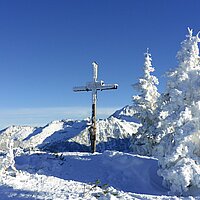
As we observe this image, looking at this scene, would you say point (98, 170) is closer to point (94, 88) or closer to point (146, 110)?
point (94, 88)

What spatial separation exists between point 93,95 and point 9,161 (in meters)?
13.3

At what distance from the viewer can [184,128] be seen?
24688 millimetres

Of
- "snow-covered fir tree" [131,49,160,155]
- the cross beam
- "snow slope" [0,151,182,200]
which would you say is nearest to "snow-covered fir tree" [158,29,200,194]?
"snow slope" [0,151,182,200]

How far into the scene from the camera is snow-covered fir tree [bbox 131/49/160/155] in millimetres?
39969

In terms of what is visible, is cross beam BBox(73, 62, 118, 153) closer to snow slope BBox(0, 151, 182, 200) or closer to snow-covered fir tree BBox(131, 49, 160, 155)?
snow slope BBox(0, 151, 182, 200)

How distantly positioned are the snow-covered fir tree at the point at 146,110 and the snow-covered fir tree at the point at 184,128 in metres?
12.1

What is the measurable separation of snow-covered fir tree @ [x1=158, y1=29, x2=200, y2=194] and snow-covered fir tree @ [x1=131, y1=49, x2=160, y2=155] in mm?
12148

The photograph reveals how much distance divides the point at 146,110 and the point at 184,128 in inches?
620

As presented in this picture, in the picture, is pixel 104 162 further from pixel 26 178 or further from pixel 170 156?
pixel 26 178

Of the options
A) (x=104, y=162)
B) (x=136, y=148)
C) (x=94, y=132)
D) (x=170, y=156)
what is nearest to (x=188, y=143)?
(x=170, y=156)

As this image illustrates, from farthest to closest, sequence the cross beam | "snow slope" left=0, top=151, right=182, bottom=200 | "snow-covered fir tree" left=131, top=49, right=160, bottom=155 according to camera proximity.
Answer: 1. "snow-covered fir tree" left=131, top=49, right=160, bottom=155
2. the cross beam
3. "snow slope" left=0, top=151, right=182, bottom=200

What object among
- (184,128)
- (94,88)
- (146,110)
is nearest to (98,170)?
(184,128)

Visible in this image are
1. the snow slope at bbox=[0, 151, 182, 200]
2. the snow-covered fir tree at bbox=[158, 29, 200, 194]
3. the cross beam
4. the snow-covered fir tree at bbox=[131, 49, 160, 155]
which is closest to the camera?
the snow-covered fir tree at bbox=[158, 29, 200, 194]

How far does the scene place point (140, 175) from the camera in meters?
27.4
